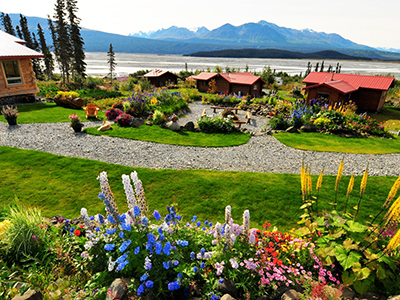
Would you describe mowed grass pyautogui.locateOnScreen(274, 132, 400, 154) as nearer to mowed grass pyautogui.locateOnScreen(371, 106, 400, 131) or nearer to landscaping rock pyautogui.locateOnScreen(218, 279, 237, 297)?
mowed grass pyautogui.locateOnScreen(371, 106, 400, 131)

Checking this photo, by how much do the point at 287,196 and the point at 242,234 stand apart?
4.37 metres

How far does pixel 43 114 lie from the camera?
16.9 meters

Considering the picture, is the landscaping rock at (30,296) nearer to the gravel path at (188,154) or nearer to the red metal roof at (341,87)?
the gravel path at (188,154)

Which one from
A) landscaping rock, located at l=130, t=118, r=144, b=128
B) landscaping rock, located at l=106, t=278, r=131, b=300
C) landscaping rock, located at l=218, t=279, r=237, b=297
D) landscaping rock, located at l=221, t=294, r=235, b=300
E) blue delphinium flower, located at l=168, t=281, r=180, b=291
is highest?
blue delphinium flower, located at l=168, t=281, r=180, b=291

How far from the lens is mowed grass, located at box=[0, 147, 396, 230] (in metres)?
6.94

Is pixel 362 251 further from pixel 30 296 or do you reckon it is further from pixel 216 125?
pixel 216 125

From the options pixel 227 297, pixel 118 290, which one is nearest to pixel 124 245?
pixel 118 290

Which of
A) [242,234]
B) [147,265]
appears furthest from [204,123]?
[147,265]

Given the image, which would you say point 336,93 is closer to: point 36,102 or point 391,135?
point 391,135

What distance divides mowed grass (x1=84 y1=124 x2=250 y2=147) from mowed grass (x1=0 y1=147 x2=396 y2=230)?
3757 millimetres

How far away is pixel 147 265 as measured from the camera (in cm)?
299

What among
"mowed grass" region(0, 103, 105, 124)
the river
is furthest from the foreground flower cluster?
the river

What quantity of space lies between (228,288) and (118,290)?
1.64 metres

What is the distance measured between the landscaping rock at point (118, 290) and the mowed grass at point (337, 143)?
1199 centimetres
